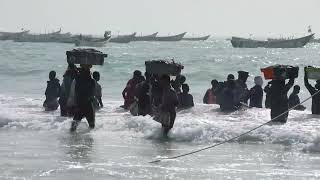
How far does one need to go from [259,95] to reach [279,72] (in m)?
2.54

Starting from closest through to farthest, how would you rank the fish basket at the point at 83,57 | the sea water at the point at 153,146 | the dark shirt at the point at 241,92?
1. the sea water at the point at 153,146
2. the fish basket at the point at 83,57
3. the dark shirt at the point at 241,92

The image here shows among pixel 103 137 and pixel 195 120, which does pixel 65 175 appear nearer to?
pixel 103 137

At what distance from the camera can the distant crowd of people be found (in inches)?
451

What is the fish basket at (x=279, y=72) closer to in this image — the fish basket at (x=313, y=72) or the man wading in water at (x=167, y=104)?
the fish basket at (x=313, y=72)

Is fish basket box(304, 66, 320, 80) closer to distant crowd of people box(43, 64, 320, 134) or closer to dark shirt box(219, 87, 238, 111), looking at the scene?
distant crowd of people box(43, 64, 320, 134)

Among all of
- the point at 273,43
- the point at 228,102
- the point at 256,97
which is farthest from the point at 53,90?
the point at 273,43

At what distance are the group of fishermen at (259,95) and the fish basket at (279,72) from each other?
8 cm

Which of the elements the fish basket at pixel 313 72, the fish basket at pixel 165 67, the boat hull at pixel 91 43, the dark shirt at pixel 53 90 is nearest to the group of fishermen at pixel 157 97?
the fish basket at pixel 165 67

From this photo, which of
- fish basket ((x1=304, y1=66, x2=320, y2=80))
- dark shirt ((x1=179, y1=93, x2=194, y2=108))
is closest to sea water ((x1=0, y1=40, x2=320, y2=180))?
dark shirt ((x1=179, y1=93, x2=194, y2=108))

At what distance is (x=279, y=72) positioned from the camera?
12.2 m

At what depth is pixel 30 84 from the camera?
30.9m

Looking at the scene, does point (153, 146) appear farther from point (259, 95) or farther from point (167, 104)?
point (259, 95)

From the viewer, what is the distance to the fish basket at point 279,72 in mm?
12156

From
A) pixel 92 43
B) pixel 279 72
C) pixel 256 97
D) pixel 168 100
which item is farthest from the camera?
pixel 92 43
